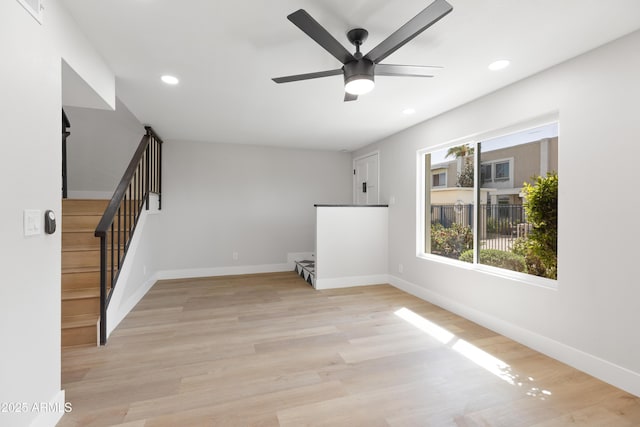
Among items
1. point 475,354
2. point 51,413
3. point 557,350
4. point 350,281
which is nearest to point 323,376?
point 475,354

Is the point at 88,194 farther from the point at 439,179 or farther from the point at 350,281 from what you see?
the point at 439,179

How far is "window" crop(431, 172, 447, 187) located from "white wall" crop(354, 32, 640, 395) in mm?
999

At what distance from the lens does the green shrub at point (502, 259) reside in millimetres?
2812

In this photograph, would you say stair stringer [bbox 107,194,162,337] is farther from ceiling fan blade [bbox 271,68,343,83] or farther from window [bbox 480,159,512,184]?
window [bbox 480,159,512,184]

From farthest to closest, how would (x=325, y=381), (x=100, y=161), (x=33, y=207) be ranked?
(x=100, y=161) < (x=325, y=381) < (x=33, y=207)

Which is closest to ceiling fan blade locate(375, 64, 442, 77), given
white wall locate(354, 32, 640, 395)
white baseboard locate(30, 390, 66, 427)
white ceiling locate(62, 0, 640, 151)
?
white ceiling locate(62, 0, 640, 151)

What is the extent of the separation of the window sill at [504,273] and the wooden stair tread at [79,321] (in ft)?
12.1

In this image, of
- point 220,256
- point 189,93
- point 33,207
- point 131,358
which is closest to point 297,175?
point 220,256

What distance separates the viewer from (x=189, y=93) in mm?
3006

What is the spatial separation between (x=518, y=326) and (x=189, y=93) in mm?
3943

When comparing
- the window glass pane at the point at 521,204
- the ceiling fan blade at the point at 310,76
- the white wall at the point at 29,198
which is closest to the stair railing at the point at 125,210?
the white wall at the point at 29,198

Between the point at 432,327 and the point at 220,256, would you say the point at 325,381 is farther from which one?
the point at 220,256

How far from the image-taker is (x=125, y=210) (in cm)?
301

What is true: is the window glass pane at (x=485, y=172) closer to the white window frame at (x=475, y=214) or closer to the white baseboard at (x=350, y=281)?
the white window frame at (x=475, y=214)
